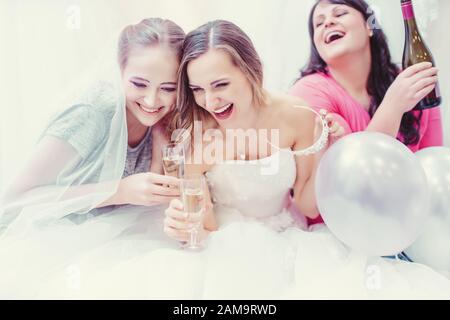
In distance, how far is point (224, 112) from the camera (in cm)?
160

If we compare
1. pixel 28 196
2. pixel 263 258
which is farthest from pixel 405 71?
pixel 28 196

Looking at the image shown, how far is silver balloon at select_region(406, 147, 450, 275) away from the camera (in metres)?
1.41

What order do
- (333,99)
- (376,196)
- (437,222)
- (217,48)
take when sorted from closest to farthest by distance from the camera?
(376,196), (437,222), (217,48), (333,99)

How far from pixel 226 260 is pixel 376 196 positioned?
508 millimetres

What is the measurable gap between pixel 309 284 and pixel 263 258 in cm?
18

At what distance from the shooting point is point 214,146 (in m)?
1.66

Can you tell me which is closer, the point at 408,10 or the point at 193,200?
the point at 193,200

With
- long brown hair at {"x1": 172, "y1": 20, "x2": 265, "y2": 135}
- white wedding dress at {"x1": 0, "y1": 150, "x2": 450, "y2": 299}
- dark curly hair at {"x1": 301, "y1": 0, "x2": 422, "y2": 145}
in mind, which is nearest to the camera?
white wedding dress at {"x1": 0, "y1": 150, "x2": 450, "y2": 299}

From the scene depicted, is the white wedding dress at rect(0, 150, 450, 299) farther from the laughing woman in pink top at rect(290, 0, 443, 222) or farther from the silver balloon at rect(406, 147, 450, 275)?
the laughing woman in pink top at rect(290, 0, 443, 222)

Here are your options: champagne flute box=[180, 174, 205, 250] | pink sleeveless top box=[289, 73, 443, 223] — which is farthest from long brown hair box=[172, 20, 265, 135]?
champagne flute box=[180, 174, 205, 250]

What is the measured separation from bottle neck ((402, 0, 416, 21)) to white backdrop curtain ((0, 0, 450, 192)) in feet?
0.08

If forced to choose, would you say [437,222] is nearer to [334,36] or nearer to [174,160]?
[334,36]

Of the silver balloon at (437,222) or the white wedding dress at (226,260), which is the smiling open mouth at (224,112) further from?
the silver balloon at (437,222)

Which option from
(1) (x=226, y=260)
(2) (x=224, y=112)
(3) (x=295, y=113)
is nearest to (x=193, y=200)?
(1) (x=226, y=260)
